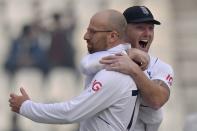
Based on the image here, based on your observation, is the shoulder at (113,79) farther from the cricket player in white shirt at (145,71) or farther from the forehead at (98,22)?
the forehead at (98,22)

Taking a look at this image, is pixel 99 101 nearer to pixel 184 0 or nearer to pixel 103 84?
pixel 103 84

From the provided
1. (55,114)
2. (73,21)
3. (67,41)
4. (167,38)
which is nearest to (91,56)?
(55,114)

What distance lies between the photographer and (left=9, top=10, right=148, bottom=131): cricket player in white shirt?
14.4 ft

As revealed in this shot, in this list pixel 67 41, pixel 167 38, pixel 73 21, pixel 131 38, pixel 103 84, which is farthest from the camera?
pixel 167 38

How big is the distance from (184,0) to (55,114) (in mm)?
10025

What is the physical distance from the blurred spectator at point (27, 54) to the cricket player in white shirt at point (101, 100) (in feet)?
22.3

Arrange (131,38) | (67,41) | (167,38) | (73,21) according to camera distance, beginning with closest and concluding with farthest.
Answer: (131,38) → (67,41) → (73,21) → (167,38)

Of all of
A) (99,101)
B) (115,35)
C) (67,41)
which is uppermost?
(115,35)

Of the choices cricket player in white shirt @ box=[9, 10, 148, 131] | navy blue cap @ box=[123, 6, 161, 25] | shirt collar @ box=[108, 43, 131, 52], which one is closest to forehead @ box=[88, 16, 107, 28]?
cricket player in white shirt @ box=[9, 10, 148, 131]

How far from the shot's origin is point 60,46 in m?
11.3

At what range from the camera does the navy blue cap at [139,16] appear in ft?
15.6

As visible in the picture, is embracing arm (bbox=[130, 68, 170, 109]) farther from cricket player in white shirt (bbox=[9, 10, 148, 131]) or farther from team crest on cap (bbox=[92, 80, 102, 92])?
team crest on cap (bbox=[92, 80, 102, 92])

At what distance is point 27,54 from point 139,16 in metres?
6.79

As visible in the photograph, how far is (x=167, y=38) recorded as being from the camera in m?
13.4
